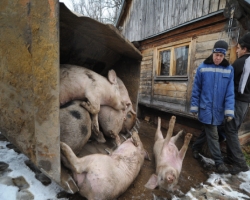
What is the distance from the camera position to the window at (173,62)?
4.95 metres

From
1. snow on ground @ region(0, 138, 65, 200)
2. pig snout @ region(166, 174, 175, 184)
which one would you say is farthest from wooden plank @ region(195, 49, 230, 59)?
snow on ground @ region(0, 138, 65, 200)

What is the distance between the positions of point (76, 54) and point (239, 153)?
3.27 meters

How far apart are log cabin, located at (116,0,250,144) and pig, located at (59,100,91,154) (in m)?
2.89

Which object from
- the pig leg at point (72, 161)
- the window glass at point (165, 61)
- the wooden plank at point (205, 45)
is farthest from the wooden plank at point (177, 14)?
the pig leg at point (72, 161)

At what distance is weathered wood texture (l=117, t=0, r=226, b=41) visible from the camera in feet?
14.3

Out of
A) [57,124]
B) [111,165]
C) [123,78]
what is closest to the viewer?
[57,124]

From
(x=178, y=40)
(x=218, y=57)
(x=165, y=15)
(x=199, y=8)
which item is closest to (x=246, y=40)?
(x=218, y=57)

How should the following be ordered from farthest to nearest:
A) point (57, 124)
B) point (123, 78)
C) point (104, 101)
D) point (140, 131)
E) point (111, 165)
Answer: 1. point (140, 131)
2. point (123, 78)
3. point (104, 101)
4. point (111, 165)
5. point (57, 124)

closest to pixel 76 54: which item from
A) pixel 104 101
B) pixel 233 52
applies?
pixel 104 101

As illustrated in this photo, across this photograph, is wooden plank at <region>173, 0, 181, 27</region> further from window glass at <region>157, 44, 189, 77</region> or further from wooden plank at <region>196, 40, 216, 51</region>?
wooden plank at <region>196, 40, 216, 51</region>

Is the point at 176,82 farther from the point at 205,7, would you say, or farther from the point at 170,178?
the point at 170,178

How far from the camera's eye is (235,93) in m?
2.99

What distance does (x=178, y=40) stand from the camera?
5070 millimetres

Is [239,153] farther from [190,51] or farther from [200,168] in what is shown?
[190,51]
